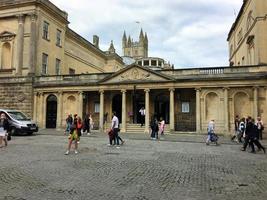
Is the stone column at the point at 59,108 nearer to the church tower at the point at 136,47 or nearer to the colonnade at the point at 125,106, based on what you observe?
the colonnade at the point at 125,106

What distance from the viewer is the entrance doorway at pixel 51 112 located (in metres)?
36.8

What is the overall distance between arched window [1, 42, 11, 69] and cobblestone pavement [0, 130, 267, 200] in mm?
26094

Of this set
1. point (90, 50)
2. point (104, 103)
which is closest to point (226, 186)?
point (104, 103)

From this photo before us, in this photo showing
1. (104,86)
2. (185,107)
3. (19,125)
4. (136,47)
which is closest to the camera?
(19,125)

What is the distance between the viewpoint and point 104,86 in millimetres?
34188

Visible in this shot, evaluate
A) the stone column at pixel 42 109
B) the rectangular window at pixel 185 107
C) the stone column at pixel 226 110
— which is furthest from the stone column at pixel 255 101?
the stone column at pixel 42 109

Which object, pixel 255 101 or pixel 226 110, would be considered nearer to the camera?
pixel 255 101

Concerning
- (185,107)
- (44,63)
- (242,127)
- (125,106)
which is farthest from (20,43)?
(242,127)

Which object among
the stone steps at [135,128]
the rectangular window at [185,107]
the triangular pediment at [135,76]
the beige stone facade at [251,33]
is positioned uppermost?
the beige stone facade at [251,33]

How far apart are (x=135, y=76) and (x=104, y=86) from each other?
3441mm

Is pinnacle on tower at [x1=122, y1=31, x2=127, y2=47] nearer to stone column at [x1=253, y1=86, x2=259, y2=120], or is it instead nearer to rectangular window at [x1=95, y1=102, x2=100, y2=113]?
rectangular window at [x1=95, y1=102, x2=100, y2=113]

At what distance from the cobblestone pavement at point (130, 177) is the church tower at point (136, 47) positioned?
4740 inches

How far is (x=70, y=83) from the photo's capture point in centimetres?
3534

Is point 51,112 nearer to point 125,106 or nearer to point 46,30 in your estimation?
point 125,106
